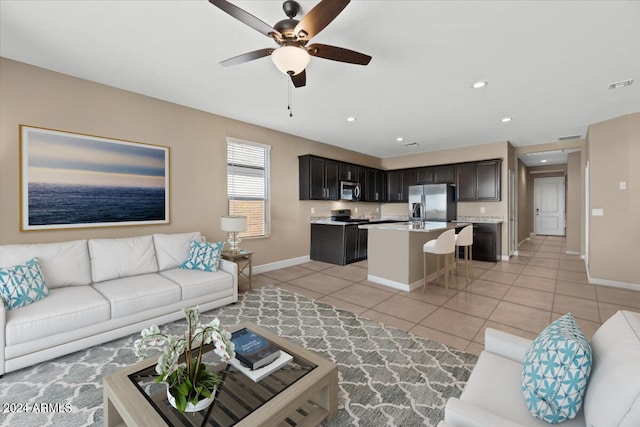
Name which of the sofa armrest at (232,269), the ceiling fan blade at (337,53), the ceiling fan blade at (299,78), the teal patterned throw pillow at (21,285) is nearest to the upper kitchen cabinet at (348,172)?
the sofa armrest at (232,269)

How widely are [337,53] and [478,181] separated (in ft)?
18.0

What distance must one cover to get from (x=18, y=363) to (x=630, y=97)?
23.0 ft

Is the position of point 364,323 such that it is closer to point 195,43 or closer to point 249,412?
point 249,412

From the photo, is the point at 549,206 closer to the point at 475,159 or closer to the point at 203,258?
the point at 475,159

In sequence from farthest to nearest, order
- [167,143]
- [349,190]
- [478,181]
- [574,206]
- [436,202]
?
[574,206]
[349,190]
[436,202]
[478,181]
[167,143]

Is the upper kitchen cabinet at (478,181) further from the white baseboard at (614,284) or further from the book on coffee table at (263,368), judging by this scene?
the book on coffee table at (263,368)

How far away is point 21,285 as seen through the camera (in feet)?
7.59

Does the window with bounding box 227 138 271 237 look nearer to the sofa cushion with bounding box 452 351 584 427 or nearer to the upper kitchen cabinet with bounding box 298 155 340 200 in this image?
the upper kitchen cabinet with bounding box 298 155 340 200

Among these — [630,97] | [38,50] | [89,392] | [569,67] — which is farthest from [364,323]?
[630,97]

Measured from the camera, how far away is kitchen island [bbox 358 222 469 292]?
404 cm

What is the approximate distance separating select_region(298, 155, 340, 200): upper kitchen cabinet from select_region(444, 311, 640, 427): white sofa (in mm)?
4439

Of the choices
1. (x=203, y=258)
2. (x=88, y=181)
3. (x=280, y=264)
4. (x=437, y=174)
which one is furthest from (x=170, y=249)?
(x=437, y=174)

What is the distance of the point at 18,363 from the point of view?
6.98 ft

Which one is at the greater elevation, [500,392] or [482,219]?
[482,219]
